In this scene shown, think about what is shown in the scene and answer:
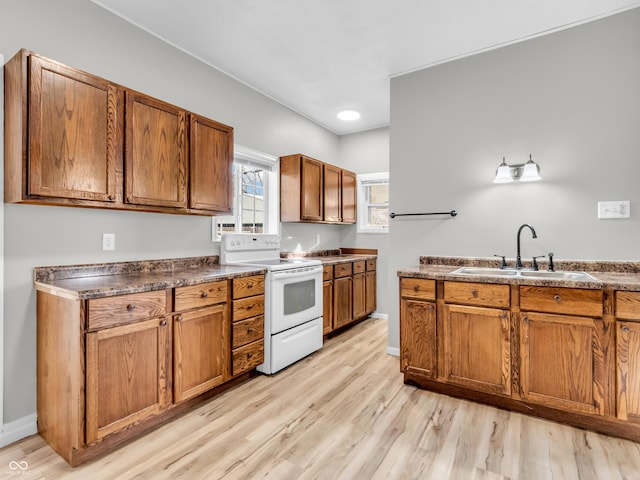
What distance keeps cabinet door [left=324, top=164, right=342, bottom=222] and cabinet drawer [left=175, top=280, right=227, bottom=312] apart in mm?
2065

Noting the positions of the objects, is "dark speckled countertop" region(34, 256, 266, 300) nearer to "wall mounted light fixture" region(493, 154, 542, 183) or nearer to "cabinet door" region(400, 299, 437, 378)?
"cabinet door" region(400, 299, 437, 378)

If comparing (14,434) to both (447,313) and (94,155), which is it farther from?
(447,313)

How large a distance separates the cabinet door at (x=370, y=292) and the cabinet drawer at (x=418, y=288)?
1.85 metres

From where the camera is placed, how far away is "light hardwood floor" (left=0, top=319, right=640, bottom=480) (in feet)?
5.52

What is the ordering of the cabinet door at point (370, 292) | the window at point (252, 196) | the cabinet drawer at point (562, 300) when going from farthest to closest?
the cabinet door at point (370, 292) < the window at point (252, 196) < the cabinet drawer at point (562, 300)

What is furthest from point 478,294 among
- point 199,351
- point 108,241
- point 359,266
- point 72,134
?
point 72,134

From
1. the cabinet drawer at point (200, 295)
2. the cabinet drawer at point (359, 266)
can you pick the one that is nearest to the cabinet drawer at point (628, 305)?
the cabinet drawer at point (200, 295)

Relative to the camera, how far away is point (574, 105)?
8.32 feet

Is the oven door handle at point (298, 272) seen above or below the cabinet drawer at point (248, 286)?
above

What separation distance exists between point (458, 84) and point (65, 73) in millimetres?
2917

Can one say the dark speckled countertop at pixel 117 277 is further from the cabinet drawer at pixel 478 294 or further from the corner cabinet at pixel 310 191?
the cabinet drawer at pixel 478 294

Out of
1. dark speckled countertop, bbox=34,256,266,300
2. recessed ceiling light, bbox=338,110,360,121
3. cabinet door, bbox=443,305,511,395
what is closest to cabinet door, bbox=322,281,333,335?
dark speckled countertop, bbox=34,256,266,300

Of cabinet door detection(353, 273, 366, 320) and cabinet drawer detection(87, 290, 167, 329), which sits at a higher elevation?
cabinet drawer detection(87, 290, 167, 329)

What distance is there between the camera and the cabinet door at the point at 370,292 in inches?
176
